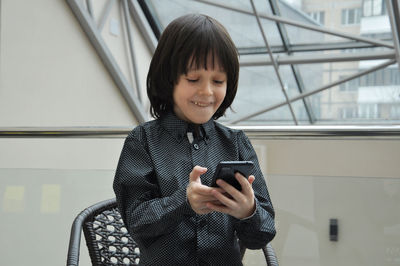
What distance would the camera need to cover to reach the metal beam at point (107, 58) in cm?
697

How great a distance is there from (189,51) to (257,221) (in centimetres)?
43

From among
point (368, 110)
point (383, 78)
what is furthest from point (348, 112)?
point (383, 78)

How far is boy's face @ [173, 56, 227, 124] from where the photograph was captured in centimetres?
129

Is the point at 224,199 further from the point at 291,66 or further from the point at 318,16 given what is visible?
the point at 291,66

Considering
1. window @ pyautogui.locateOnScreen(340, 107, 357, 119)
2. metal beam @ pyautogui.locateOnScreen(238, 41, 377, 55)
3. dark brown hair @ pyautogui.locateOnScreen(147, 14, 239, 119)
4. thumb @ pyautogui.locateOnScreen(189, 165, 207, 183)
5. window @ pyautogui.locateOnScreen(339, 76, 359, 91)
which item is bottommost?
window @ pyautogui.locateOnScreen(340, 107, 357, 119)

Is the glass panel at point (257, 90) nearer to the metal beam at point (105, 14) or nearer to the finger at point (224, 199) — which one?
the metal beam at point (105, 14)

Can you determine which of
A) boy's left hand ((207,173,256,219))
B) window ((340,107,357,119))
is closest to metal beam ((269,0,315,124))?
window ((340,107,357,119))

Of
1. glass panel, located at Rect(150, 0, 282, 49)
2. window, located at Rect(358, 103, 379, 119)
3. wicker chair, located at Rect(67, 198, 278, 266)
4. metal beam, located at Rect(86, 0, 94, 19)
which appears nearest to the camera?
wicker chair, located at Rect(67, 198, 278, 266)

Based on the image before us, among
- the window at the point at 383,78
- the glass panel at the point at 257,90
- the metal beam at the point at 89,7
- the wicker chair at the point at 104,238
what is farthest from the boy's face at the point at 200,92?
the window at the point at 383,78

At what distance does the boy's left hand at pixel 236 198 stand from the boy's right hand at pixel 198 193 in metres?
0.01

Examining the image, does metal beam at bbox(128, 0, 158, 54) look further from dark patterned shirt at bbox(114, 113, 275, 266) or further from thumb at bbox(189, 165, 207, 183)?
thumb at bbox(189, 165, 207, 183)

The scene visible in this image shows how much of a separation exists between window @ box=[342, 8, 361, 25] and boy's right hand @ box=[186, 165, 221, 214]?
7.41m

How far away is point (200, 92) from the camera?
1.30 metres

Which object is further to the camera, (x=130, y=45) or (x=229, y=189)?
(x=130, y=45)
